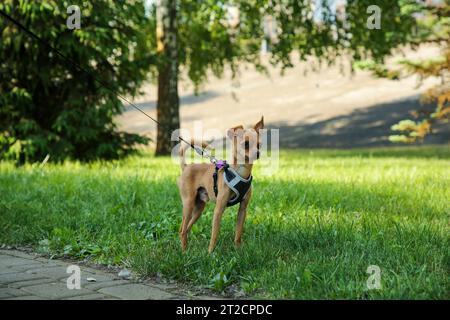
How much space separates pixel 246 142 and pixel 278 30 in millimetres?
13742

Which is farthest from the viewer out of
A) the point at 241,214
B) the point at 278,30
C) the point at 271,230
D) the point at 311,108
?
the point at 311,108

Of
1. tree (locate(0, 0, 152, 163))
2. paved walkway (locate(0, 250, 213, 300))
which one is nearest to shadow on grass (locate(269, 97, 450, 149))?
tree (locate(0, 0, 152, 163))

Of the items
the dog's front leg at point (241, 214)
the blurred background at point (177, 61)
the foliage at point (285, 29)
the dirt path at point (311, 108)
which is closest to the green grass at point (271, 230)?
the dog's front leg at point (241, 214)

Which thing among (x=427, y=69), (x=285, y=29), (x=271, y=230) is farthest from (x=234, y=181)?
(x=285, y=29)

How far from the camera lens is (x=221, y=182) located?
4.96 m

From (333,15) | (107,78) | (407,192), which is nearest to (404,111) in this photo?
(333,15)

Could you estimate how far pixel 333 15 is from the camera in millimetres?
17422

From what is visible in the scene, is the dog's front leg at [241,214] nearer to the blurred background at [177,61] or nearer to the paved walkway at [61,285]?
the paved walkway at [61,285]

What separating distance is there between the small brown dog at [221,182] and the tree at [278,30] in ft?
36.2

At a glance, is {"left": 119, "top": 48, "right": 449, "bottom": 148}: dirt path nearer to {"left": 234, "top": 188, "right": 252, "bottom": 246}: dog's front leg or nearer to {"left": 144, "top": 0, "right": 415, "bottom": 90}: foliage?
{"left": 144, "top": 0, "right": 415, "bottom": 90}: foliage

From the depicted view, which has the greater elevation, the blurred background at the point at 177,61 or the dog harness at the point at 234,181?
the blurred background at the point at 177,61

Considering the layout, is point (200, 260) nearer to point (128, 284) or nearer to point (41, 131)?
point (128, 284)

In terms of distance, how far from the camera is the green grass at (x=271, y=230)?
439 centimetres

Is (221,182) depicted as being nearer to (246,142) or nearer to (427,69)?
(246,142)
